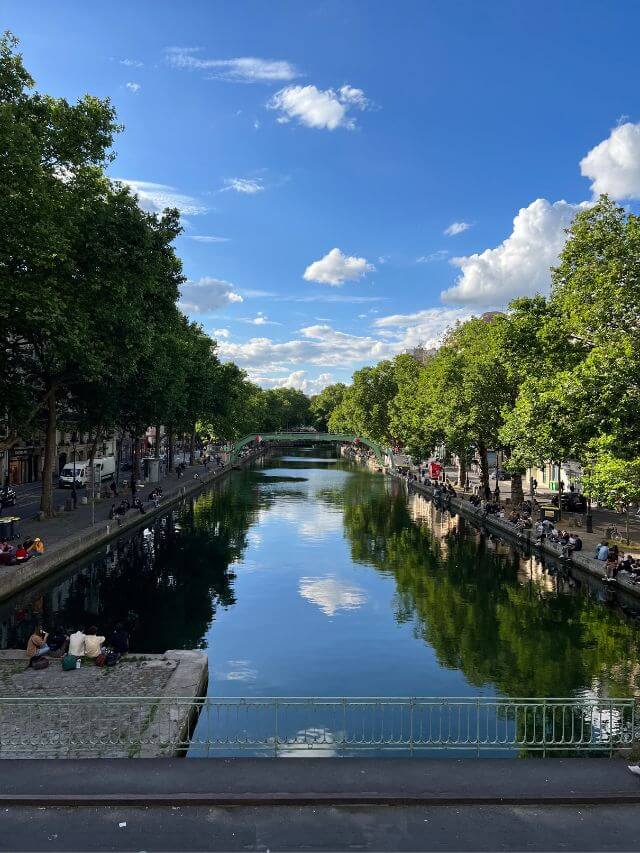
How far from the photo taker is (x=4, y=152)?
87.2 ft

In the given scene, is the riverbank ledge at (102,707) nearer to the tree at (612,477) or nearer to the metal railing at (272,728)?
the metal railing at (272,728)

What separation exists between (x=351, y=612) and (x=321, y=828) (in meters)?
18.7

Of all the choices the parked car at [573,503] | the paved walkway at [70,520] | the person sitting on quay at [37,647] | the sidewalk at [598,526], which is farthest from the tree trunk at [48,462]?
the parked car at [573,503]

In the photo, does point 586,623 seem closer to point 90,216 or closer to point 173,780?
point 173,780

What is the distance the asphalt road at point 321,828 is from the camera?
9.53 metres

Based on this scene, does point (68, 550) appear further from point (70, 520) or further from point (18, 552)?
point (70, 520)

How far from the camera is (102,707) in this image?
50.2ft

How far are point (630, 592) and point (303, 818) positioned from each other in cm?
2412

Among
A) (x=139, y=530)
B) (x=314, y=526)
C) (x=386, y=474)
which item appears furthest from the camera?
(x=386, y=474)

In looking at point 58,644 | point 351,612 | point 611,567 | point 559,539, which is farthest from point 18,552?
point 559,539

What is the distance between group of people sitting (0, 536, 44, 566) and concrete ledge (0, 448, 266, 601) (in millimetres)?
410

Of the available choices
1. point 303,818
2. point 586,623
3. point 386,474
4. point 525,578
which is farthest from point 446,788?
point 386,474

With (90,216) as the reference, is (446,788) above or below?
below

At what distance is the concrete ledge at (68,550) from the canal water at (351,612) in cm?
64
